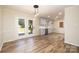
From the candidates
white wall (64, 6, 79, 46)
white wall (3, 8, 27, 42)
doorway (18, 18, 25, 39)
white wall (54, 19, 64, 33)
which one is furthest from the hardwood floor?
white wall (54, 19, 64, 33)

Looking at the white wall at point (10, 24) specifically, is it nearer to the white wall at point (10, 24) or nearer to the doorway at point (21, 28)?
the white wall at point (10, 24)

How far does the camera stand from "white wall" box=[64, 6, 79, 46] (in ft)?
17.8

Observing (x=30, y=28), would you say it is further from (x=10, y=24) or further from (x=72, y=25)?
(x=72, y=25)

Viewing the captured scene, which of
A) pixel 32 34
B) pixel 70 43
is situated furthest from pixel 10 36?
pixel 70 43

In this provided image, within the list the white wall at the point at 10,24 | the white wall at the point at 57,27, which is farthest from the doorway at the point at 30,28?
the white wall at the point at 57,27

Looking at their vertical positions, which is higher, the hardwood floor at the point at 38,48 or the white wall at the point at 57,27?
the white wall at the point at 57,27

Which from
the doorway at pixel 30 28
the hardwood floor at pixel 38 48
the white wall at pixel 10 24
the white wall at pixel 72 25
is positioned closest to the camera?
the hardwood floor at pixel 38 48

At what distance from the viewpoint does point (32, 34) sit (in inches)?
386

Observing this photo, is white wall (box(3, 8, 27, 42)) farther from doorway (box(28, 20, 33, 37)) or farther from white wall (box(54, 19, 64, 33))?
white wall (box(54, 19, 64, 33))

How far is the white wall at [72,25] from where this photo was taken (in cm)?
543
